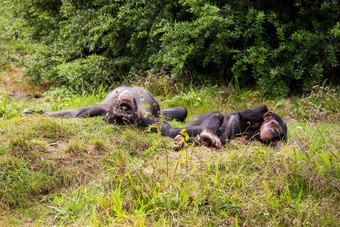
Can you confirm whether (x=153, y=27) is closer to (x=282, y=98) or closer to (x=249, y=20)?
(x=249, y=20)

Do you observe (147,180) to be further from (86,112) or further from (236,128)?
(86,112)

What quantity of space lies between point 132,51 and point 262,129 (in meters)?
4.45

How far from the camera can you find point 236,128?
15.4ft

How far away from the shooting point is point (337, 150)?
3725 mm

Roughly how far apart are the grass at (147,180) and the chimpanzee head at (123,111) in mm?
131

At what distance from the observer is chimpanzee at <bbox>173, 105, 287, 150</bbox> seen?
436 cm

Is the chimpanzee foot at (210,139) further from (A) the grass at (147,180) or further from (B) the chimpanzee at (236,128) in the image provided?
(A) the grass at (147,180)

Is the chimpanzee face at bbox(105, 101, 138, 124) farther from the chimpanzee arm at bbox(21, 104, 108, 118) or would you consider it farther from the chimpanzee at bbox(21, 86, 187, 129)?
the chimpanzee arm at bbox(21, 104, 108, 118)

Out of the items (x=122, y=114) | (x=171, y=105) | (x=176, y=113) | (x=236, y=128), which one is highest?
(x=122, y=114)

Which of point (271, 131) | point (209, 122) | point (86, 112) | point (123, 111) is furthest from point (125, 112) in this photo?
point (271, 131)

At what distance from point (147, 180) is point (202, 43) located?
3924 millimetres

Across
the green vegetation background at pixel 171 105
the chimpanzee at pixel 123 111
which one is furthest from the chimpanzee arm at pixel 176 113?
the green vegetation background at pixel 171 105

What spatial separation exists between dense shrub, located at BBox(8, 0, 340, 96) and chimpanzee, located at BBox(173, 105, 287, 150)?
5.48 feet

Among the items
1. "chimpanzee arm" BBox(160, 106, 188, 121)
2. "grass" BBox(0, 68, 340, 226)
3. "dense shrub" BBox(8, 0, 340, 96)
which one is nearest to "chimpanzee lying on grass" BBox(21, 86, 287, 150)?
"grass" BBox(0, 68, 340, 226)
